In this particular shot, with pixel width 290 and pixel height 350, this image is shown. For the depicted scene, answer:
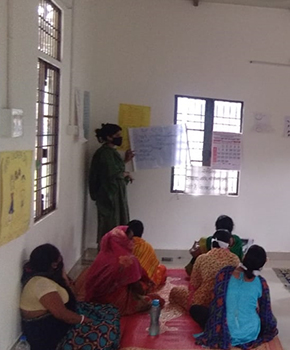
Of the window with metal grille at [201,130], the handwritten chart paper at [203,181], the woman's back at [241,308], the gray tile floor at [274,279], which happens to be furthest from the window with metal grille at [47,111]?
the handwritten chart paper at [203,181]

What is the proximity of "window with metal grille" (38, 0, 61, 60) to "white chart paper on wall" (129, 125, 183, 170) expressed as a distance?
145cm

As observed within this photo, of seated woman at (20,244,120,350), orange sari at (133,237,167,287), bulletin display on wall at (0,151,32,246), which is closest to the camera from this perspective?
bulletin display on wall at (0,151,32,246)

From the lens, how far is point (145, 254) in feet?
11.3

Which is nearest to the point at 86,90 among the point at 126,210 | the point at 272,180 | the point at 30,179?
the point at 126,210

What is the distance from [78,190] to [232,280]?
1.85 meters

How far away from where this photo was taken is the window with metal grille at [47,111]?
266cm

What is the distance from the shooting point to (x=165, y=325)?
281 cm

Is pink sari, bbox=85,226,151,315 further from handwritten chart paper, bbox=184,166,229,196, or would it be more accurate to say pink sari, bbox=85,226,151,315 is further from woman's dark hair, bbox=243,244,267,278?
handwritten chart paper, bbox=184,166,229,196

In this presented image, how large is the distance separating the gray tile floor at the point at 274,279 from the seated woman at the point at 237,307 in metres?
0.31

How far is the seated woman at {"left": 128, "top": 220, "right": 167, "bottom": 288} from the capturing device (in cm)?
338

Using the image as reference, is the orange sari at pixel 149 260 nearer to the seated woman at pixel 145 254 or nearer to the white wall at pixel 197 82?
the seated woman at pixel 145 254

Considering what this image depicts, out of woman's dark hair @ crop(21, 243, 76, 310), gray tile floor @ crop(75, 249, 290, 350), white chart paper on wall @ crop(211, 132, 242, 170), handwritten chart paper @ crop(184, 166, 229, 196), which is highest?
white chart paper on wall @ crop(211, 132, 242, 170)

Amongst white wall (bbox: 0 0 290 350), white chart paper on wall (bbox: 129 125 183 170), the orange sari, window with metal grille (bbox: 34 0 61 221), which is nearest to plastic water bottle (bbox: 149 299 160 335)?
the orange sari

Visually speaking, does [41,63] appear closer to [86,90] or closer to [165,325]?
[86,90]
